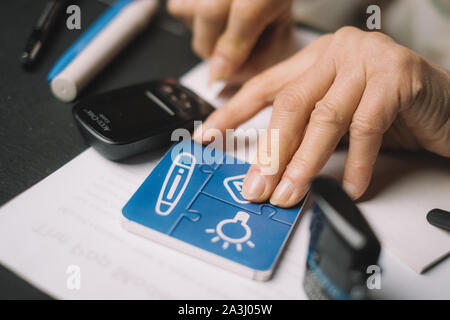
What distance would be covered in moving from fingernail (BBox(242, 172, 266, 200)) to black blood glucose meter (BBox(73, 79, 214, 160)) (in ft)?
0.46

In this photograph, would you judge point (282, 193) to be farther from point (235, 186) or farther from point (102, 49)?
point (102, 49)

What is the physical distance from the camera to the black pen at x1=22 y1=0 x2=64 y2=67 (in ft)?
2.33

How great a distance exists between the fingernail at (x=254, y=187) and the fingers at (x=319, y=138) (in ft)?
0.06

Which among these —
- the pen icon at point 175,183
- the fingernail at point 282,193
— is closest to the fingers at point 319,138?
the fingernail at point 282,193

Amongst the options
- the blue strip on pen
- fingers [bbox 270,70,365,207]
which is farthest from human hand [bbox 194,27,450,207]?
the blue strip on pen

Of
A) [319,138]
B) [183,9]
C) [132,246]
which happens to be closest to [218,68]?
[183,9]

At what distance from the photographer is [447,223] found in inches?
19.8

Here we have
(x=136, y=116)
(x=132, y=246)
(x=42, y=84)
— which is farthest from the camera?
(x=42, y=84)

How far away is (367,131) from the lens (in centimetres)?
52

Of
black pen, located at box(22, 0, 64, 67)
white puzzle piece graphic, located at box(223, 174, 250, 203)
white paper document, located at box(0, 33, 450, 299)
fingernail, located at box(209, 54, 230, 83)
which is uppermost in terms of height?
black pen, located at box(22, 0, 64, 67)

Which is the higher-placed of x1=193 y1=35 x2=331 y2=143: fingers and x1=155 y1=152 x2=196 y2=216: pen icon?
x1=193 y1=35 x2=331 y2=143: fingers

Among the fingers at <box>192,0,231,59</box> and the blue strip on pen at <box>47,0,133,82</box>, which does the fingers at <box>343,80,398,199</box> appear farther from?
the blue strip on pen at <box>47,0,133,82</box>

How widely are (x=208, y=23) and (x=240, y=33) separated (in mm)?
65
